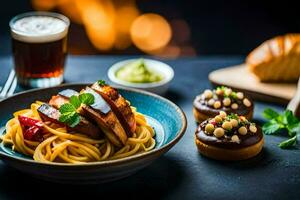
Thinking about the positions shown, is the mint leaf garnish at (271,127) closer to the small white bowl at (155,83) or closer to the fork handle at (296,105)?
the fork handle at (296,105)

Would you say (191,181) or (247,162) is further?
(247,162)

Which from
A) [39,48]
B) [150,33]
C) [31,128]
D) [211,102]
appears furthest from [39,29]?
[150,33]

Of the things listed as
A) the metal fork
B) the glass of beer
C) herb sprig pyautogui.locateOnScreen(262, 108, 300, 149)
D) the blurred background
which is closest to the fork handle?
herb sprig pyautogui.locateOnScreen(262, 108, 300, 149)

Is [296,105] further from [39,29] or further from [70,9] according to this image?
Result: [70,9]

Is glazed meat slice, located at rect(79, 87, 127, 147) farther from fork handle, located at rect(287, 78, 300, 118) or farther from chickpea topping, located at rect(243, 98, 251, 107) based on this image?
fork handle, located at rect(287, 78, 300, 118)

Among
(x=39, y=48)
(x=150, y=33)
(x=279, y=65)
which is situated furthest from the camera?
(x=150, y=33)

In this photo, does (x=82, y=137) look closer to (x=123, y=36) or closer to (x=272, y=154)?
(x=272, y=154)

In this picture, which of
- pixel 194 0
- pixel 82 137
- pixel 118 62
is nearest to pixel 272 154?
pixel 82 137
